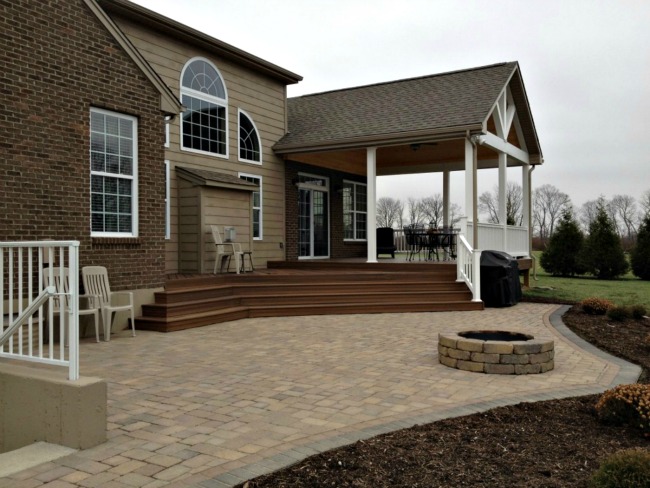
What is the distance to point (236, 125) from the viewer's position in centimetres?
1370

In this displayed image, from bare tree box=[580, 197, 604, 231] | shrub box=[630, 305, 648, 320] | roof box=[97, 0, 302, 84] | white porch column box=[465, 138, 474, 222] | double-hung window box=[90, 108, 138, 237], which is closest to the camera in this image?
double-hung window box=[90, 108, 138, 237]

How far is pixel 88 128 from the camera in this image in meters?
8.19

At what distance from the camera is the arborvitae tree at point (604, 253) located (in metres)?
23.1

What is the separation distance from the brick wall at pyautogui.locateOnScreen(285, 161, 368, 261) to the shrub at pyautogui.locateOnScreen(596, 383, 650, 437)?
11518mm

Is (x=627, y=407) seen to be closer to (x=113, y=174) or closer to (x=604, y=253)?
(x=113, y=174)

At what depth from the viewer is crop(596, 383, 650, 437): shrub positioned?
3939 mm

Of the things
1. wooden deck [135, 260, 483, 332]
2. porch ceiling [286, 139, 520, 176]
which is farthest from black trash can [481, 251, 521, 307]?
porch ceiling [286, 139, 520, 176]

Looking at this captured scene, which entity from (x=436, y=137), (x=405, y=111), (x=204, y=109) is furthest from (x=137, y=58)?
(x=405, y=111)

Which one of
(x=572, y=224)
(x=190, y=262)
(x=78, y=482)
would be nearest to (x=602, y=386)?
(x=78, y=482)

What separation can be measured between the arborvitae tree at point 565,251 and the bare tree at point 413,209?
29.2m

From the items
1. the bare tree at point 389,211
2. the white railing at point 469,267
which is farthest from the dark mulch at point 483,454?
the bare tree at point 389,211

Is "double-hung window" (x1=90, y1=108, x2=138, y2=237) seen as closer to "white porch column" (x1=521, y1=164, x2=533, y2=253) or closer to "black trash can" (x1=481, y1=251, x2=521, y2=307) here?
"black trash can" (x1=481, y1=251, x2=521, y2=307)

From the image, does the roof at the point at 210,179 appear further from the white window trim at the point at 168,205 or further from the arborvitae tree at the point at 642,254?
the arborvitae tree at the point at 642,254

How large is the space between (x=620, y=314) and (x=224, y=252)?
7.49 m
